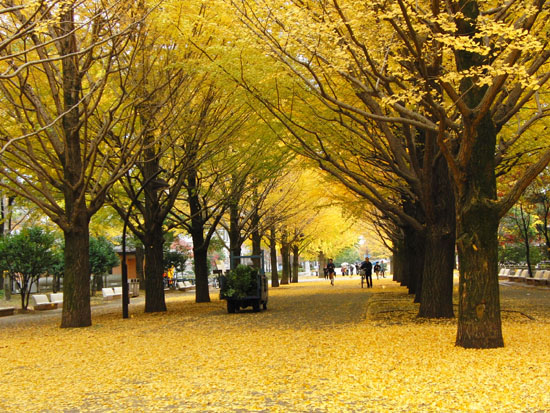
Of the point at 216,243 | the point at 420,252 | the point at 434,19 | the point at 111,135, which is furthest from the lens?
the point at 216,243

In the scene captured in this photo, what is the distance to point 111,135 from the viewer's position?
55.8 ft

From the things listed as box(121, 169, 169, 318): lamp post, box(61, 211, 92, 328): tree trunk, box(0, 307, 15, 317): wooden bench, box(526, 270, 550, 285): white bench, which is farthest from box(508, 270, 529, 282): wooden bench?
box(0, 307, 15, 317): wooden bench

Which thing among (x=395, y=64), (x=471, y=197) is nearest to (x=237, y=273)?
(x=395, y=64)

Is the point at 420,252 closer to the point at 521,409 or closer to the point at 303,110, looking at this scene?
the point at 303,110

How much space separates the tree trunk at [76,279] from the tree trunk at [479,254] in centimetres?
956

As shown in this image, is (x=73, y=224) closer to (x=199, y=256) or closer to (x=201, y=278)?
(x=199, y=256)

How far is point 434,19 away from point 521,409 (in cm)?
501

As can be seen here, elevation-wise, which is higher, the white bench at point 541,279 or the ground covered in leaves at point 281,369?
the white bench at point 541,279

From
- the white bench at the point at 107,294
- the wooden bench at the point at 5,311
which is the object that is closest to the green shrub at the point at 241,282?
the wooden bench at the point at 5,311

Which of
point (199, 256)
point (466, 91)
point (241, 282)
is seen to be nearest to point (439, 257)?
point (466, 91)

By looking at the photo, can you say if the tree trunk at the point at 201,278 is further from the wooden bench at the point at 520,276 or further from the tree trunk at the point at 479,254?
the tree trunk at the point at 479,254

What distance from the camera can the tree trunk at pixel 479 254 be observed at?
924 centimetres

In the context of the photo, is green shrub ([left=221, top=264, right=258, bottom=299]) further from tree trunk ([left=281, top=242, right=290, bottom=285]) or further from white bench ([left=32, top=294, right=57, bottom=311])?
tree trunk ([left=281, top=242, right=290, bottom=285])

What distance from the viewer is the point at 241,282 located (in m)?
18.2
